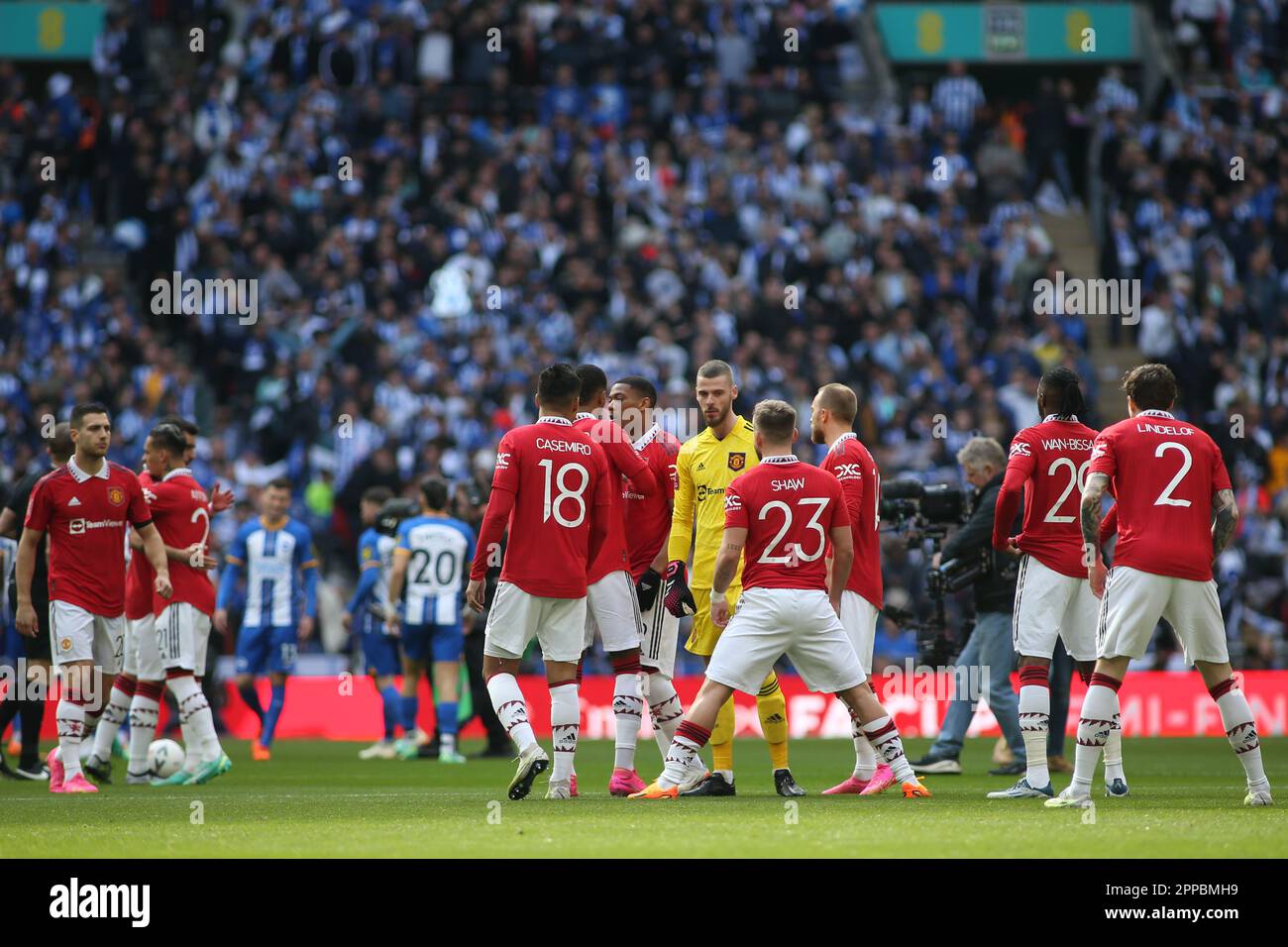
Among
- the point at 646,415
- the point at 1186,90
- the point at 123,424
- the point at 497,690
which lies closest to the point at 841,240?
the point at 1186,90

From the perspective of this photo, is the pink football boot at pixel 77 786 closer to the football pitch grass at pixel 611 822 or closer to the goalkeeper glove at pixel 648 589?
the football pitch grass at pixel 611 822

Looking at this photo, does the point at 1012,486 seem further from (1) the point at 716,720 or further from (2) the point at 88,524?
(2) the point at 88,524

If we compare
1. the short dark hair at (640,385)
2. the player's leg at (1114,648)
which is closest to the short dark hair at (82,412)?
the short dark hair at (640,385)

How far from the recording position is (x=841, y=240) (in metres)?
27.2

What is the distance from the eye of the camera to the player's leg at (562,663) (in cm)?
1070

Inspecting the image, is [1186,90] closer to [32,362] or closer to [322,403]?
[322,403]

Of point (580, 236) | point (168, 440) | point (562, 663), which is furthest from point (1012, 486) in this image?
point (580, 236)

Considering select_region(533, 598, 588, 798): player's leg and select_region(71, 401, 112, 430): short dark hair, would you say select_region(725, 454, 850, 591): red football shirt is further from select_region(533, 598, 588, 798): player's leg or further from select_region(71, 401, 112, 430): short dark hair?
select_region(71, 401, 112, 430): short dark hair

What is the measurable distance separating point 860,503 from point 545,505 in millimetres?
2008

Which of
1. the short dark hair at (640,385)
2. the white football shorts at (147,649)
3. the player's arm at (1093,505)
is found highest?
the short dark hair at (640,385)

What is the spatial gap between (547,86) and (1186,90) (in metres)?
10.8

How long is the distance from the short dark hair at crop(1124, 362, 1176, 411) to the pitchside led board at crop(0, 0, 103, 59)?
27.0m

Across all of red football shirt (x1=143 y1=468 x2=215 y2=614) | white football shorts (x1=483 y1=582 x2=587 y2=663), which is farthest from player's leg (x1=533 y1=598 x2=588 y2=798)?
red football shirt (x1=143 y1=468 x2=215 y2=614)
